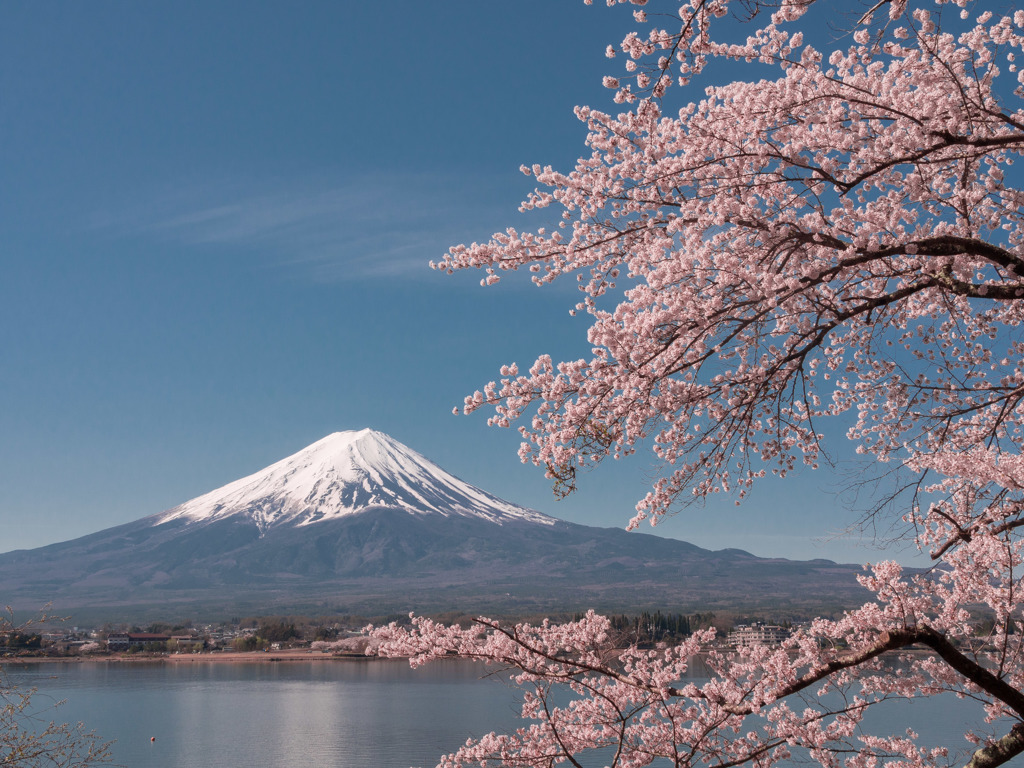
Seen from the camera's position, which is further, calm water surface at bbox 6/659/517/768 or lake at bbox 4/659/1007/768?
calm water surface at bbox 6/659/517/768

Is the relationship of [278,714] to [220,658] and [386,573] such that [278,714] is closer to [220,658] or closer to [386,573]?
[220,658]

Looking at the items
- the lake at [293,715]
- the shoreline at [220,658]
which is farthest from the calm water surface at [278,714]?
the shoreline at [220,658]

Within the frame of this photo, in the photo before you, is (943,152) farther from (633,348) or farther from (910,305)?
(633,348)

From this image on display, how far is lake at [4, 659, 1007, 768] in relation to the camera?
93.5ft

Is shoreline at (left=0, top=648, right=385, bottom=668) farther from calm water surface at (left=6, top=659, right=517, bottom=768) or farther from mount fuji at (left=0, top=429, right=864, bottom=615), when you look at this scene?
mount fuji at (left=0, top=429, right=864, bottom=615)

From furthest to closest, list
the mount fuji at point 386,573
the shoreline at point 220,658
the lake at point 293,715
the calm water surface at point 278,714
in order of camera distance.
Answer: the mount fuji at point 386,573 < the shoreline at point 220,658 < the calm water surface at point 278,714 < the lake at point 293,715

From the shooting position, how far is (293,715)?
38.9m

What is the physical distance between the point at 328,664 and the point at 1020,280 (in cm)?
7585

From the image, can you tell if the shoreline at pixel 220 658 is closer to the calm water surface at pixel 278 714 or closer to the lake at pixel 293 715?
the calm water surface at pixel 278 714

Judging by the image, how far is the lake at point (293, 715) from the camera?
28484 mm

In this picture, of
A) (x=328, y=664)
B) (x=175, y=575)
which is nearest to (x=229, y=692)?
(x=328, y=664)

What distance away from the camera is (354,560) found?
7431 inches

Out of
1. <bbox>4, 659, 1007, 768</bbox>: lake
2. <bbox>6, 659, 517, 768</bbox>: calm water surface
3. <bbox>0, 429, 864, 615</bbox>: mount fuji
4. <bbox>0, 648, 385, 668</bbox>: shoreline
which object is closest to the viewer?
<bbox>4, 659, 1007, 768</bbox>: lake

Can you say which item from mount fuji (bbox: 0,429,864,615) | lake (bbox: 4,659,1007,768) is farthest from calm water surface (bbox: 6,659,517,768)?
mount fuji (bbox: 0,429,864,615)
